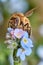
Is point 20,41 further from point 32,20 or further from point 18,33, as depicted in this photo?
point 32,20

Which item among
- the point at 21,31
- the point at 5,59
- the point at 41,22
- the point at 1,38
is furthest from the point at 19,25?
the point at 41,22

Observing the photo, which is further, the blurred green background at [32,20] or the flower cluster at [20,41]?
the blurred green background at [32,20]

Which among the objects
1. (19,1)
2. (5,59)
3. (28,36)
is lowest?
(5,59)

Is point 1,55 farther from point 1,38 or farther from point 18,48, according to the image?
point 18,48

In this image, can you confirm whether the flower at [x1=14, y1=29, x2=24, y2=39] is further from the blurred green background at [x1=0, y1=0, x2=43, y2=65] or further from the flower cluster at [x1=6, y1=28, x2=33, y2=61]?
the blurred green background at [x1=0, y1=0, x2=43, y2=65]

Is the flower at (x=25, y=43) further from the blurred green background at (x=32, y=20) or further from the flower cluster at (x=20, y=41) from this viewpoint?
the blurred green background at (x=32, y=20)

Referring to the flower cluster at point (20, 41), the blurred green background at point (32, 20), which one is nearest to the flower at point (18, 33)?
the flower cluster at point (20, 41)

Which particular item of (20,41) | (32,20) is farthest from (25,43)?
(32,20)

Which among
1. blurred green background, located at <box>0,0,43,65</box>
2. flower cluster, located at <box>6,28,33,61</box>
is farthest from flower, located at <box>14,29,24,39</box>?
blurred green background, located at <box>0,0,43,65</box>
